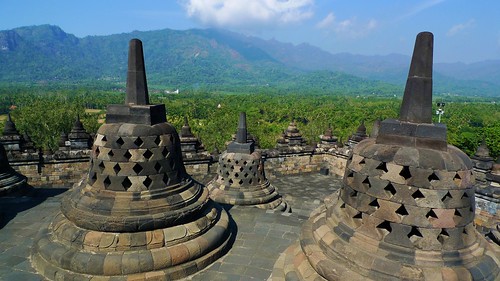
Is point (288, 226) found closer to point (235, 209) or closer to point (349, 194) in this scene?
point (235, 209)

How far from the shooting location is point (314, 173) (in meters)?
19.6

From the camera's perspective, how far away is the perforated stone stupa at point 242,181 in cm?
1079

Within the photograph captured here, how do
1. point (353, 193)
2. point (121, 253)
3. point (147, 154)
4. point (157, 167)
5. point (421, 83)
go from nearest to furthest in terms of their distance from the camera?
point (421, 83) < point (353, 193) < point (121, 253) < point (147, 154) < point (157, 167)

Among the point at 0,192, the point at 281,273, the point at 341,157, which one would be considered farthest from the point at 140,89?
the point at 341,157

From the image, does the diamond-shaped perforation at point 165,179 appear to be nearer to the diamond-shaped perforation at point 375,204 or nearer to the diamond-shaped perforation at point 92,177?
the diamond-shaped perforation at point 92,177

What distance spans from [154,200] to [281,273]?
3.14 m

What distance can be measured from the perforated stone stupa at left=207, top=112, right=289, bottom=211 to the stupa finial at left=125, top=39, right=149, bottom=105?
5122 mm

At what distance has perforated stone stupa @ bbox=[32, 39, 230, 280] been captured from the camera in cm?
579

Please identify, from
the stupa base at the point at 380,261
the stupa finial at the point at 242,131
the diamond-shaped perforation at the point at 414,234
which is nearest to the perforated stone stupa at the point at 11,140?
the stupa finial at the point at 242,131

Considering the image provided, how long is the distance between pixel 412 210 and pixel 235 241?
189 inches

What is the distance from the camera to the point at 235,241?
7566 millimetres

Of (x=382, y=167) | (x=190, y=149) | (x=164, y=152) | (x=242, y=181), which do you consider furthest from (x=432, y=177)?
(x=190, y=149)

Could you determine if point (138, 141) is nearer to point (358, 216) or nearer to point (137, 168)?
point (137, 168)

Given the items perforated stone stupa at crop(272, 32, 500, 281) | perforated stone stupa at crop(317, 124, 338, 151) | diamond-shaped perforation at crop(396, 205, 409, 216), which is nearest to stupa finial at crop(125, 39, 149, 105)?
perforated stone stupa at crop(272, 32, 500, 281)
